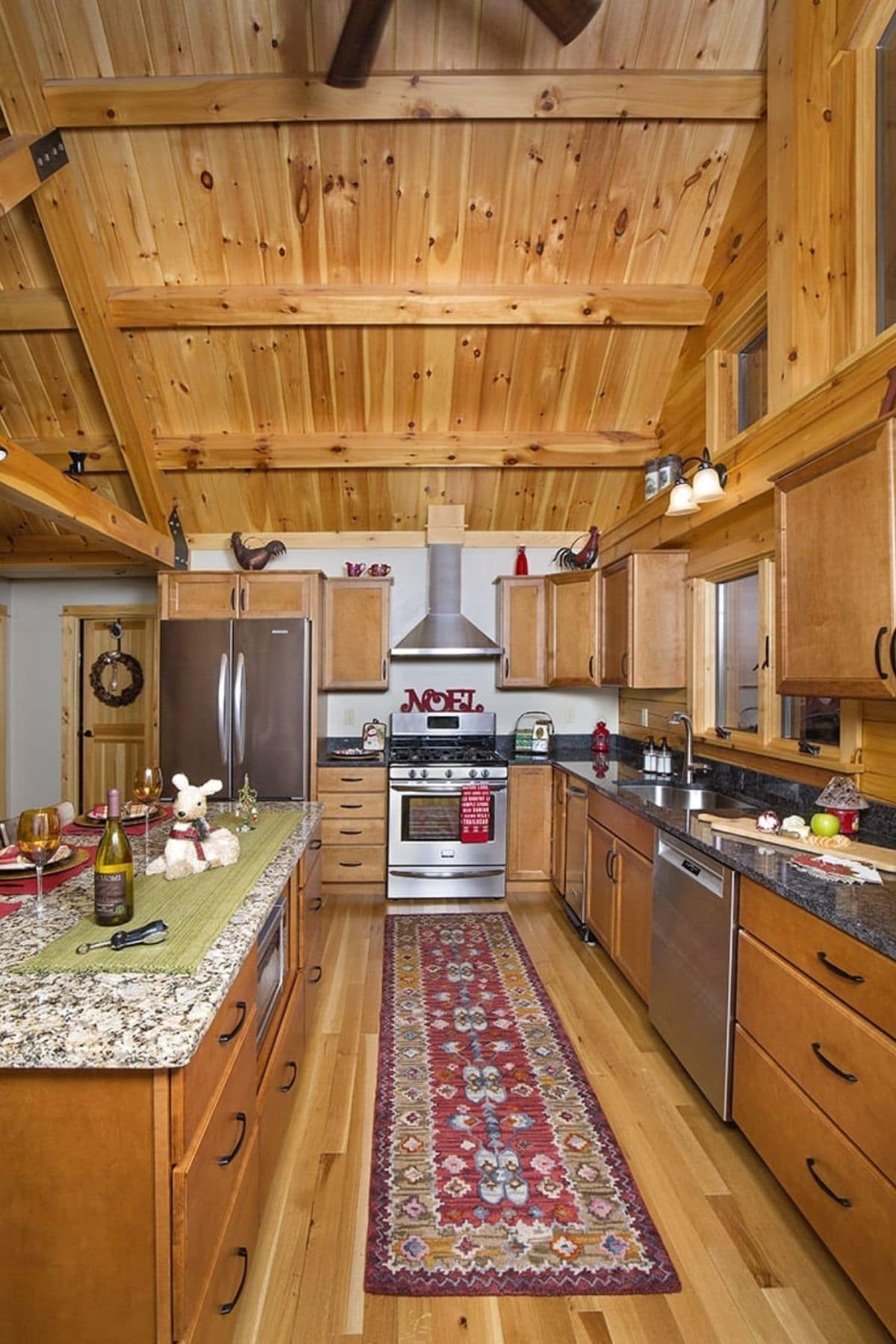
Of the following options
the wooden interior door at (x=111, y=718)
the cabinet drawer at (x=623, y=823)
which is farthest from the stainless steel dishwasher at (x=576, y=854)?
the wooden interior door at (x=111, y=718)

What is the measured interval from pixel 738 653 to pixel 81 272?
3817 millimetres

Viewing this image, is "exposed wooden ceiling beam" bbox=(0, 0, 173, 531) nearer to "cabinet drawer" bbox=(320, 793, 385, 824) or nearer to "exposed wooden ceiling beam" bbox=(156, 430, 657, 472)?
"exposed wooden ceiling beam" bbox=(156, 430, 657, 472)

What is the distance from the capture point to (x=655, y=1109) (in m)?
2.25

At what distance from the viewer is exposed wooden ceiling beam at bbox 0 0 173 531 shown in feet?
8.77

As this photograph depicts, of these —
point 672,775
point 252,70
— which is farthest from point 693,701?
point 252,70

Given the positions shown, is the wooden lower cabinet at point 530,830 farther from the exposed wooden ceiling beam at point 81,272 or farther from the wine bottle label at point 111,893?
the wine bottle label at point 111,893

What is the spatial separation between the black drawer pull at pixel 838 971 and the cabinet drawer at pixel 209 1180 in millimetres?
Answer: 1362

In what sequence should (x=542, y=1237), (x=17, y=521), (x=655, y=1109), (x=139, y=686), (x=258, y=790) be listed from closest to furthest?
(x=542, y=1237)
(x=655, y=1109)
(x=258, y=790)
(x=17, y=521)
(x=139, y=686)

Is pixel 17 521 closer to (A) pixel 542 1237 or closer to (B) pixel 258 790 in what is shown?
(B) pixel 258 790

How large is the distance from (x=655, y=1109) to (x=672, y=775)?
1.70 meters

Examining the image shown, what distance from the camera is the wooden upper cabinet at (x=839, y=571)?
5.85 feet

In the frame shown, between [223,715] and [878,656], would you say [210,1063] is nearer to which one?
[878,656]

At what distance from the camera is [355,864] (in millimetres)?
4332

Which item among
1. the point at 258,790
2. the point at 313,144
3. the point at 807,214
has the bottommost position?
the point at 258,790
